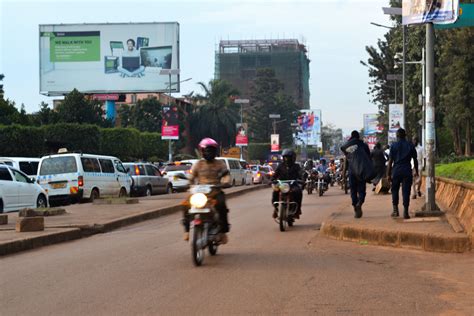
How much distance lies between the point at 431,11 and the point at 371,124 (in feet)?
249

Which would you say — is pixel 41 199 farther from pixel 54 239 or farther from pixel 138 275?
pixel 138 275

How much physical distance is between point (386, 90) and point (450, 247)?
59384 millimetres

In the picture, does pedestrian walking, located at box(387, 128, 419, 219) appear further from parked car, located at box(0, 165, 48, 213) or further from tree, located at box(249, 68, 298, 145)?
tree, located at box(249, 68, 298, 145)

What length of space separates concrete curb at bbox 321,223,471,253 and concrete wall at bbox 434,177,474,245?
10.3 inches

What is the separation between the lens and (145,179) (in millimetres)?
30203

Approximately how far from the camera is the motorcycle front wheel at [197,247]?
9.05 meters

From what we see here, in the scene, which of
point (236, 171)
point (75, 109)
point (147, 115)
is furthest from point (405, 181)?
point (147, 115)

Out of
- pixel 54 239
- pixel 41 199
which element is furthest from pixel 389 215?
pixel 41 199

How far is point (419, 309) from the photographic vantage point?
6684 millimetres

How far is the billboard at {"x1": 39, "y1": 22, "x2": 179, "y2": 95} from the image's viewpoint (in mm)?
60156

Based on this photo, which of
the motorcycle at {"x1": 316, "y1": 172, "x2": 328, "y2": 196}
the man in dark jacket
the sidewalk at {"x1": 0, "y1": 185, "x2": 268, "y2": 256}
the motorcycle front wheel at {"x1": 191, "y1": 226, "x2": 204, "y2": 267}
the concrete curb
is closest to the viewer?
the motorcycle front wheel at {"x1": 191, "y1": 226, "x2": 204, "y2": 267}

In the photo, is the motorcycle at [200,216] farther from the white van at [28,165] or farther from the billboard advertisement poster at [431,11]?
the white van at [28,165]

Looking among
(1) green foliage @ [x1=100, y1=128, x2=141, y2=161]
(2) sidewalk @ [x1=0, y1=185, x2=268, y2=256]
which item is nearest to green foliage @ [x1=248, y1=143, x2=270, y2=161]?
(1) green foliage @ [x1=100, y1=128, x2=141, y2=161]

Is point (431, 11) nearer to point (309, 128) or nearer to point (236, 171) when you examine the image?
point (236, 171)
